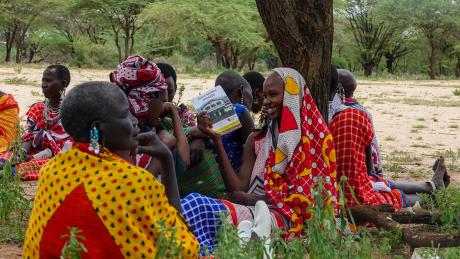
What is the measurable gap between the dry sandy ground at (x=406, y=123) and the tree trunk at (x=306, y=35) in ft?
7.06

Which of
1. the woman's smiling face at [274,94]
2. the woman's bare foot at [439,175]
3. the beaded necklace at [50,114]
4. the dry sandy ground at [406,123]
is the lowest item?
the dry sandy ground at [406,123]

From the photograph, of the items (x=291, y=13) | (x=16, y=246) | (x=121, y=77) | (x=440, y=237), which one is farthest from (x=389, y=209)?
(x=16, y=246)

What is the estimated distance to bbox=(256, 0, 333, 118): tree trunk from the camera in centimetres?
465

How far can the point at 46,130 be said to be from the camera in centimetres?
638

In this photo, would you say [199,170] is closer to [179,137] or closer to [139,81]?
[179,137]

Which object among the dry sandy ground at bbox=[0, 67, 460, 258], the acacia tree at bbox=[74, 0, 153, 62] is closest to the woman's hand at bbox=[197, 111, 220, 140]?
the dry sandy ground at bbox=[0, 67, 460, 258]

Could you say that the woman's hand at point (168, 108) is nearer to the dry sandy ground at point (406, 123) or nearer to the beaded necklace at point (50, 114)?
the dry sandy ground at point (406, 123)

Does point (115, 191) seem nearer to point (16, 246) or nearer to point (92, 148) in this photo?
point (92, 148)

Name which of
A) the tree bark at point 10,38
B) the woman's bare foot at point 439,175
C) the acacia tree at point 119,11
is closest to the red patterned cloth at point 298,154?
the woman's bare foot at point 439,175

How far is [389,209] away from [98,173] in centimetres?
249

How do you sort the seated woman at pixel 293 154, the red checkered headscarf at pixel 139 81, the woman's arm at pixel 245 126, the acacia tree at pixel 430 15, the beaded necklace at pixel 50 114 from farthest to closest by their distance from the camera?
1. the acacia tree at pixel 430 15
2. the beaded necklace at pixel 50 114
3. the woman's arm at pixel 245 126
4. the seated woman at pixel 293 154
5. the red checkered headscarf at pixel 139 81

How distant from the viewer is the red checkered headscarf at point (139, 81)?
11.9 ft

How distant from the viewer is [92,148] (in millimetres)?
2441

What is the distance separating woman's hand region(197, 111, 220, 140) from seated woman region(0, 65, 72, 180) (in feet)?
7.75
